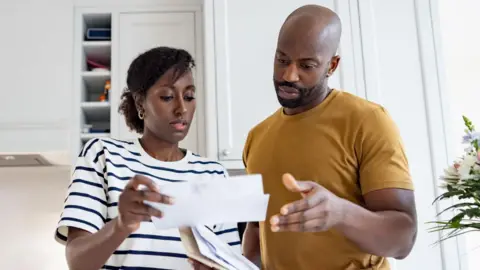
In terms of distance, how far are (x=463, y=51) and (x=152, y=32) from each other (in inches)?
56.2

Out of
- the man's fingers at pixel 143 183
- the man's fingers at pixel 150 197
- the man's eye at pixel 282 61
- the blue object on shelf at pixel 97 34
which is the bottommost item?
the man's fingers at pixel 150 197

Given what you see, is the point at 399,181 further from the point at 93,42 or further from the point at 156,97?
the point at 93,42

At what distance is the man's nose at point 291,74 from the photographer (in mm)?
1003

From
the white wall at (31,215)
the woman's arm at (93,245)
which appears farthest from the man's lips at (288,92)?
the white wall at (31,215)

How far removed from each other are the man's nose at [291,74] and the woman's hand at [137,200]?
0.33m

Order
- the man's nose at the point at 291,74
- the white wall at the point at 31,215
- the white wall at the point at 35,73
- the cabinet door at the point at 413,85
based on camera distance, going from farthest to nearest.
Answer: the white wall at the point at 31,215 → the white wall at the point at 35,73 → the cabinet door at the point at 413,85 → the man's nose at the point at 291,74

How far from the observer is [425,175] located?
2100 millimetres

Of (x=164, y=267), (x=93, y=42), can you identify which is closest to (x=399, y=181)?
(x=164, y=267)

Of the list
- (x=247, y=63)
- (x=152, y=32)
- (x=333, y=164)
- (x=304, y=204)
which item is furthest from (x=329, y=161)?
(x=152, y=32)

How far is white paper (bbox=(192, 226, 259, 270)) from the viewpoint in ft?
2.92

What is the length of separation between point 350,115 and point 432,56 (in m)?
1.34

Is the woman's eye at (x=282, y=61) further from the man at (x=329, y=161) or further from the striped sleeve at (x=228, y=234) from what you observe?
the striped sleeve at (x=228, y=234)

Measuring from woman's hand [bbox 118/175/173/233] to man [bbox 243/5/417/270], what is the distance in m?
0.19

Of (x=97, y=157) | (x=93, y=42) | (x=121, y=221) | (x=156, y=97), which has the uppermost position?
(x=93, y=42)
